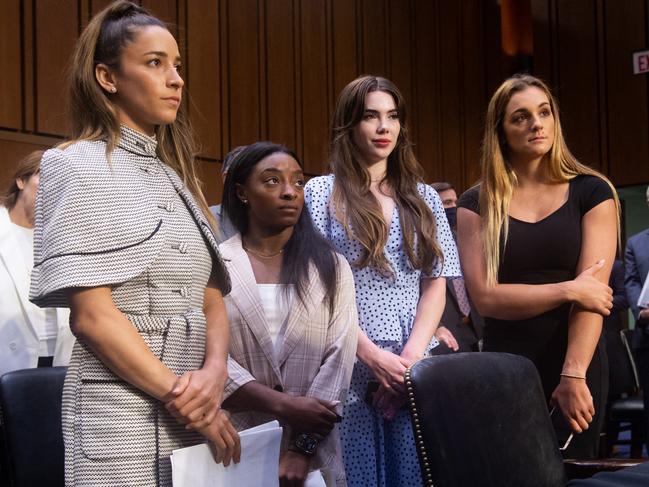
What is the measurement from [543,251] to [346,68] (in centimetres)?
532

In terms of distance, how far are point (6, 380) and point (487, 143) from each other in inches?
57.5

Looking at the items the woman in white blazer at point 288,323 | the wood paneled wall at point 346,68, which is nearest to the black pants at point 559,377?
Answer: the woman in white blazer at point 288,323

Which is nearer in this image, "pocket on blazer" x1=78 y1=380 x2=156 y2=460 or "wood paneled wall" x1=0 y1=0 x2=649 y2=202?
"pocket on blazer" x1=78 y1=380 x2=156 y2=460

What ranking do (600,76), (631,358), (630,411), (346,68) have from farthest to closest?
(600,76) → (346,68) → (631,358) → (630,411)

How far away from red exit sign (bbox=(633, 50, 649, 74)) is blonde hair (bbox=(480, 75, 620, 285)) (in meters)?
5.82

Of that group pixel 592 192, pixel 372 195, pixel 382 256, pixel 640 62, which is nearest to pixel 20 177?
pixel 372 195

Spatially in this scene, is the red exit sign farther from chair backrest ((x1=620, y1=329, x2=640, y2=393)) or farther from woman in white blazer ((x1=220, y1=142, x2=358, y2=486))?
woman in white blazer ((x1=220, y1=142, x2=358, y2=486))

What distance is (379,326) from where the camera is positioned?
235 cm

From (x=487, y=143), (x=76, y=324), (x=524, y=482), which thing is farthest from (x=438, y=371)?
(x=487, y=143)

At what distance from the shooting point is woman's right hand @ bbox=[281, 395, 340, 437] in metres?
2.06

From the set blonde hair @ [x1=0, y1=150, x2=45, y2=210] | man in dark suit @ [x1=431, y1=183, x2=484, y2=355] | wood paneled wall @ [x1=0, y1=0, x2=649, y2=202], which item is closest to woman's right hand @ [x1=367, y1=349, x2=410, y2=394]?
blonde hair @ [x1=0, y1=150, x2=45, y2=210]

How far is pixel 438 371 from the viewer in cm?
165

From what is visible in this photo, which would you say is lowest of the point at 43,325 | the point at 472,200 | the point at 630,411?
the point at 630,411

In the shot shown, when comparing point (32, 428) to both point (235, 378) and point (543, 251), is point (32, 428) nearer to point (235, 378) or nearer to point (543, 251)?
point (235, 378)
